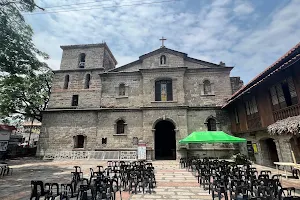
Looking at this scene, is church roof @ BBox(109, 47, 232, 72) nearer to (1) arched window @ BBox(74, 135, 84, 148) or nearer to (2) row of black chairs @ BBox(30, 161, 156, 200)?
(1) arched window @ BBox(74, 135, 84, 148)

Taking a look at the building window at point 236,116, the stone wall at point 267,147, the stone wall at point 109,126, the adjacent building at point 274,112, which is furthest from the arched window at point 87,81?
the stone wall at point 267,147

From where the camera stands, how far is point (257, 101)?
465 inches

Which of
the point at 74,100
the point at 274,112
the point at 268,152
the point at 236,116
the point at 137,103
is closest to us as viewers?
the point at 274,112

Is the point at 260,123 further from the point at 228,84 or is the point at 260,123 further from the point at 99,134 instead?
the point at 99,134

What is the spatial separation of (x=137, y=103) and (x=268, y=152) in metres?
11.7

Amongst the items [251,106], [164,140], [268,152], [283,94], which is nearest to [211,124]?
[251,106]

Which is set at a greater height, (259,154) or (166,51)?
(166,51)

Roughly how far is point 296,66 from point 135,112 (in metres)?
12.8

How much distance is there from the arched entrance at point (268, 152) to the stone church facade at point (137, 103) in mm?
4003

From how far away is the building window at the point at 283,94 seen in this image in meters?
8.95

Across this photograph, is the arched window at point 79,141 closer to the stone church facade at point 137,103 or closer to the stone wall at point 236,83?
the stone church facade at point 137,103

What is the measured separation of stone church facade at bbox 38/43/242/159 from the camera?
53.5 ft

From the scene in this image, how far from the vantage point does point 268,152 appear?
1192 cm

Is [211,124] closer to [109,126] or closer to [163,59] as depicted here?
[163,59]
